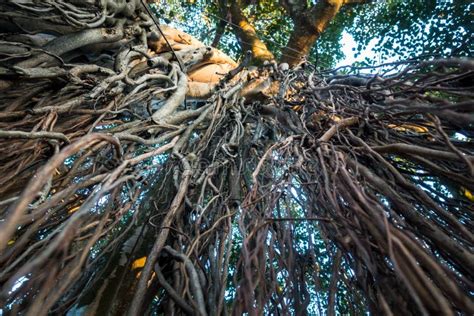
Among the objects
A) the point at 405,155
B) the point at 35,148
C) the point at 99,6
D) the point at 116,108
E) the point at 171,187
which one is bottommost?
the point at 405,155

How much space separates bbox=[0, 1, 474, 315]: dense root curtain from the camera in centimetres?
53

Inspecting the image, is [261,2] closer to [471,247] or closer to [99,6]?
[99,6]

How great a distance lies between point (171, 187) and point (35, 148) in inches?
20.8

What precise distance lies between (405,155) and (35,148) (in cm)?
112

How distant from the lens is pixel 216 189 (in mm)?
1104

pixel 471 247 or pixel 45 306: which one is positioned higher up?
pixel 471 247

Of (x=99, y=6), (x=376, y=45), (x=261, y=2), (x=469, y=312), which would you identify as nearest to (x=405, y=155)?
(x=469, y=312)

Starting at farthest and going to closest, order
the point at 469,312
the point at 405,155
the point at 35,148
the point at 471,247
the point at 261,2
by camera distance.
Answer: the point at 261,2 → the point at 35,148 → the point at 405,155 → the point at 471,247 → the point at 469,312

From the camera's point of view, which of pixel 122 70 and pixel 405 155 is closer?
pixel 405 155

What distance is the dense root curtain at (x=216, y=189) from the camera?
0.53 meters

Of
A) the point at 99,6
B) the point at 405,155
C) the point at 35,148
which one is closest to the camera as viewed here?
the point at 405,155

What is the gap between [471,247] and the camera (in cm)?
63

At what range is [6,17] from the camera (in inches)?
54.7

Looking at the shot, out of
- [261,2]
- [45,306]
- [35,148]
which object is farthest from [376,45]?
[45,306]
